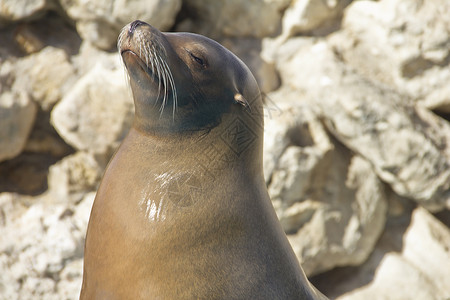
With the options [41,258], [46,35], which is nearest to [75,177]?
[41,258]

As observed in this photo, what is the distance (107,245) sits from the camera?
85.1 inches

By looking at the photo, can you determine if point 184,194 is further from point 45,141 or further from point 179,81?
point 45,141

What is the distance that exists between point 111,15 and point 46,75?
78 cm

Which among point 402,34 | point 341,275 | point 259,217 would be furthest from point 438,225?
point 259,217

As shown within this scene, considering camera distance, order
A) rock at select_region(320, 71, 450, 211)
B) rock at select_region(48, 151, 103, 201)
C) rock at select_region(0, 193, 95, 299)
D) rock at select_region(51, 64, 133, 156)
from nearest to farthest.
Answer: rock at select_region(0, 193, 95, 299) → rock at select_region(320, 71, 450, 211) → rock at select_region(51, 64, 133, 156) → rock at select_region(48, 151, 103, 201)

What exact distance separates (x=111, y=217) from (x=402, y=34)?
3.21 metres

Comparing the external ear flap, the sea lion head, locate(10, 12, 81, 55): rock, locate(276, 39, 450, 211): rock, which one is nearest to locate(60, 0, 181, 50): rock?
locate(10, 12, 81, 55): rock

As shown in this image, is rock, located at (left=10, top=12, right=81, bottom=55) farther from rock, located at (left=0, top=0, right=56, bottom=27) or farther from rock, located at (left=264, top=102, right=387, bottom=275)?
rock, located at (left=264, top=102, right=387, bottom=275)

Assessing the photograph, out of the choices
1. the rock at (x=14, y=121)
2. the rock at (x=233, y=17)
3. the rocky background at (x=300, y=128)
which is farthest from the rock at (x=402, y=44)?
the rock at (x=14, y=121)

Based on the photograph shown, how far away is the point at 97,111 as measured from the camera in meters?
4.41

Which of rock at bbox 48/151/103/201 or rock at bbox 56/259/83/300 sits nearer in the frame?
rock at bbox 56/259/83/300

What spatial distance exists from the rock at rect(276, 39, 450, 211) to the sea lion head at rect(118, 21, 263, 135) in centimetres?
215

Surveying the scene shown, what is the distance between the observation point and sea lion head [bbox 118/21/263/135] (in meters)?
2.07

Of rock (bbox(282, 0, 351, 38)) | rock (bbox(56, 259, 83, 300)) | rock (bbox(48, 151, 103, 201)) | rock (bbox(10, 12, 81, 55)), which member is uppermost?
rock (bbox(282, 0, 351, 38))
